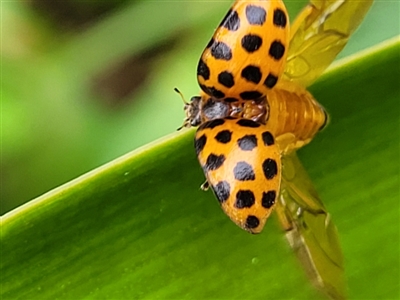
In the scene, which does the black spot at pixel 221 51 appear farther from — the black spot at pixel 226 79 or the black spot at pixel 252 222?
the black spot at pixel 252 222

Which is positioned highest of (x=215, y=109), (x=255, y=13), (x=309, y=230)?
(x=255, y=13)

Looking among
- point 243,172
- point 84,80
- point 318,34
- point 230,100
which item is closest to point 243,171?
point 243,172

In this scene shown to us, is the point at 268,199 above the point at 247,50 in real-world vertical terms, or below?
below

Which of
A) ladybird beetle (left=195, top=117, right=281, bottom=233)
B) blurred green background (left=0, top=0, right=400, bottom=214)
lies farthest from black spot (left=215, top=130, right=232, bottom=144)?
blurred green background (left=0, top=0, right=400, bottom=214)

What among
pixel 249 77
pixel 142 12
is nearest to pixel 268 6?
pixel 249 77

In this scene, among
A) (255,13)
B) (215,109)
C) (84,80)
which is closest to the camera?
(255,13)

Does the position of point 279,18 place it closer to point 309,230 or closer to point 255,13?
point 255,13

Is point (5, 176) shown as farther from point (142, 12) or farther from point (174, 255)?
point (174, 255)
